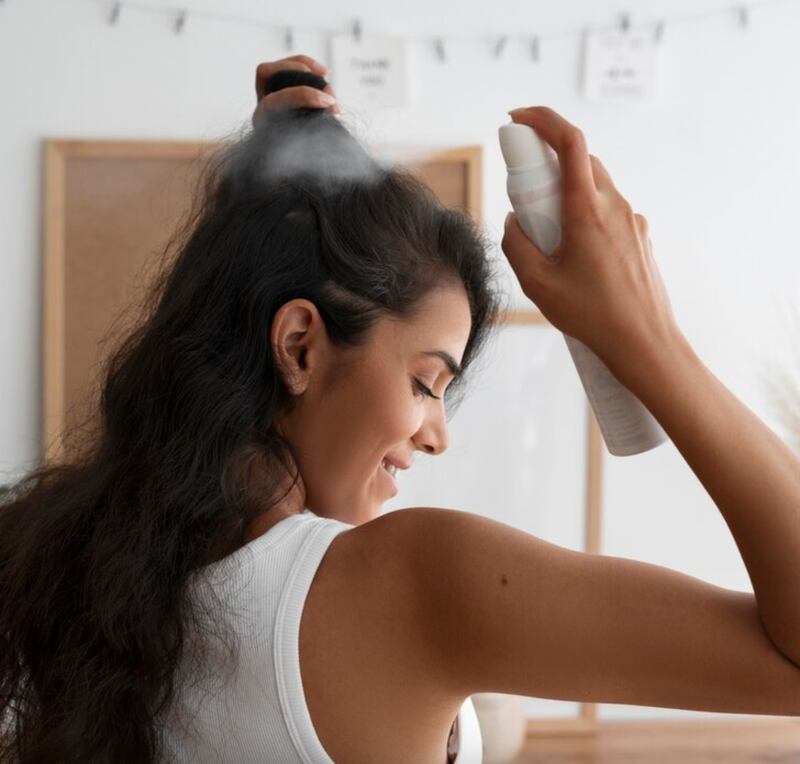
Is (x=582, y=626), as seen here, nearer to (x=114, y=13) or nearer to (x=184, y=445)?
(x=184, y=445)

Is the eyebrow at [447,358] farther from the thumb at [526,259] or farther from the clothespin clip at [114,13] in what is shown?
the clothespin clip at [114,13]

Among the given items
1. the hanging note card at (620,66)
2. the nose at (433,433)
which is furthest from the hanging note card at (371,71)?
the nose at (433,433)

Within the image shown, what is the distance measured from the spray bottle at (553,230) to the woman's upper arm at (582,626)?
0.32ft

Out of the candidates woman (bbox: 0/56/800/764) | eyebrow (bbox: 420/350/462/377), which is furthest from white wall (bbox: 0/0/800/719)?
eyebrow (bbox: 420/350/462/377)

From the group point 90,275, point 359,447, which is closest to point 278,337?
point 359,447

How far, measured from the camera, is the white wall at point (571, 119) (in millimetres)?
2287

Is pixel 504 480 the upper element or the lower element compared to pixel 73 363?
lower

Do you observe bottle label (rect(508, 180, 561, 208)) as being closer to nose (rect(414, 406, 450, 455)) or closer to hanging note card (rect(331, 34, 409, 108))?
nose (rect(414, 406, 450, 455))

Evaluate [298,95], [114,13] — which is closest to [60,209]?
[114,13]

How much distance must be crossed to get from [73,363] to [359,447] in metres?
1.67

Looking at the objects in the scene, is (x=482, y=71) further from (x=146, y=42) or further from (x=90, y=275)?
(x=90, y=275)

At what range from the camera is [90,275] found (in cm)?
233

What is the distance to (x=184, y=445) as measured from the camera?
0.81 metres

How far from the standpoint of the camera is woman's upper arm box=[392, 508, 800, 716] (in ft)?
1.89
